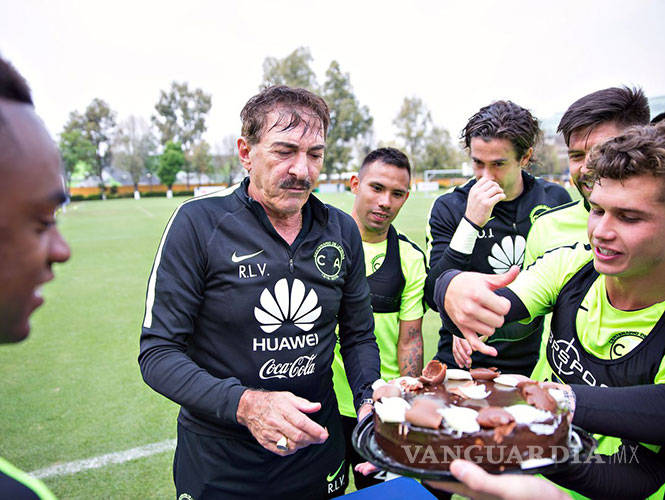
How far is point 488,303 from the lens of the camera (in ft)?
5.35

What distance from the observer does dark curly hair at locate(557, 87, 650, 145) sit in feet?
8.37

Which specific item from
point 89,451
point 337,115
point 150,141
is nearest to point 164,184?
point 150,141

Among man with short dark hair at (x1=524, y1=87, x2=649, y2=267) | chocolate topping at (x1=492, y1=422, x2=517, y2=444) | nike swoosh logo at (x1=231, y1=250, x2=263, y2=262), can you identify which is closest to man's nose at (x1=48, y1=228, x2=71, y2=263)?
nike swoosh logo at (x1=231, y1=250, x2=263, y2=262)

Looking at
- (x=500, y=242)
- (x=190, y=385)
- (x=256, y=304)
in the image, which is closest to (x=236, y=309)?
(x=256, y=304)

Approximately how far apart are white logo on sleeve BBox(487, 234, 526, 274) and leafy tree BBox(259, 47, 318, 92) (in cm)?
6316

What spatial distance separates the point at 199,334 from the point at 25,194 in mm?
1286

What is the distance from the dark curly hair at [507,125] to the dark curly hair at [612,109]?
0.40m

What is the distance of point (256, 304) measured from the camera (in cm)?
199

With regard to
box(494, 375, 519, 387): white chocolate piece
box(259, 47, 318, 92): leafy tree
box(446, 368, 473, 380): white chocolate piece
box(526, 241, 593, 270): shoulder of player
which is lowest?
box(446, 368, 473, 380): white chocolate piece

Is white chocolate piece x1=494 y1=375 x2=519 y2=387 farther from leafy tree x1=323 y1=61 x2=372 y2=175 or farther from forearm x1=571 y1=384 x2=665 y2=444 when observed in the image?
leafy tree x1=323 y1=61 x2=372 y2=175

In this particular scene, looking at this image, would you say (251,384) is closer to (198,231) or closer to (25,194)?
(198,231)

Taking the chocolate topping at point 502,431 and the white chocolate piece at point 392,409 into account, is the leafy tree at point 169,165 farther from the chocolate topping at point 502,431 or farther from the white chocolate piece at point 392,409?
the chocolate topping at point 502,431

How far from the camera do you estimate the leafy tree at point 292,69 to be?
2472 inches

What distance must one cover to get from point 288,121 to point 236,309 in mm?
880
